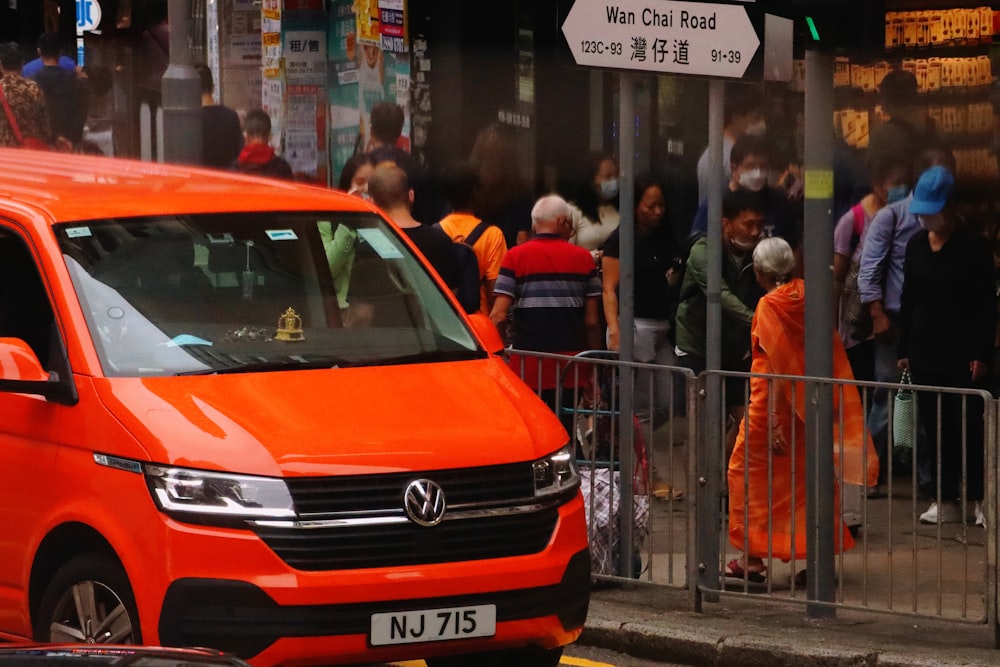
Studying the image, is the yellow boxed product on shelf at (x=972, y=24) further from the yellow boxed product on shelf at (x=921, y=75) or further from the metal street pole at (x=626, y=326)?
the metal street pole at (x=626, y=326)

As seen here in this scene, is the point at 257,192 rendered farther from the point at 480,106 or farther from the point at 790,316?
the point at 480,106

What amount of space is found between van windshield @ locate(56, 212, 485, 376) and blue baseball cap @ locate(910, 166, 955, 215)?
3894mm


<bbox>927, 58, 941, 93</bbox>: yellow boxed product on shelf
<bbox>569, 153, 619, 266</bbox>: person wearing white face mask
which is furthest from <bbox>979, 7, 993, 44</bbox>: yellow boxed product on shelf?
<bbox>569, 153, 619, 266</bbox>: person wearing white face mask

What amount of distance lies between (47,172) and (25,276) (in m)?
1.06

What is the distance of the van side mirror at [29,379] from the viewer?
6770 millimetres

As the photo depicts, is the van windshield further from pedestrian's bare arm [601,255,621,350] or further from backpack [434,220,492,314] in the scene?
pedestrian's bare arm [601,255,621,350]

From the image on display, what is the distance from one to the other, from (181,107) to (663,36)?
4549mm

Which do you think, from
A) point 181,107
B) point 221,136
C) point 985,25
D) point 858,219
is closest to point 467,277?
point 181,107

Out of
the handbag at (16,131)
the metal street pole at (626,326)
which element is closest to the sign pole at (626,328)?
the metal street pole at (626,326)

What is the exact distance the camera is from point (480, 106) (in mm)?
15445

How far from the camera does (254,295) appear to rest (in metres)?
7.43

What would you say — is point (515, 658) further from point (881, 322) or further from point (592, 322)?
point (881, 322)

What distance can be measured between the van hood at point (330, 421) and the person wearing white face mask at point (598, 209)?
6877mm

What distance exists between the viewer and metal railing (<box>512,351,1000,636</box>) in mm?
7969
